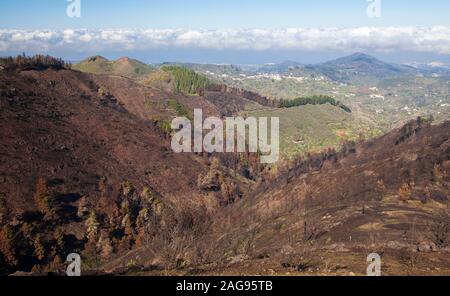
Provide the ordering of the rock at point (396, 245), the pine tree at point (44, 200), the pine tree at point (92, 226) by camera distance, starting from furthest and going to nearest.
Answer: the pine tree at point (44, 200)
the pine tree at point (92, 226)
the rock at point (396, 245)

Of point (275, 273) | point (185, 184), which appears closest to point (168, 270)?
point (275, 273)

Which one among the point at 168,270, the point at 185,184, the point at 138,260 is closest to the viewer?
the point at 168,270

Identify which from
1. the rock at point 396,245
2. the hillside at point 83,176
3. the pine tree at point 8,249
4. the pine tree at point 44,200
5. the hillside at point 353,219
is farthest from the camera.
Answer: the pine tree at point 44,200

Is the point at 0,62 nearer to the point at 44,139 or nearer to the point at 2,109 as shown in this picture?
the point at 2,109

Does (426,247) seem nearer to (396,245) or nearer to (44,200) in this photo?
(396,245)

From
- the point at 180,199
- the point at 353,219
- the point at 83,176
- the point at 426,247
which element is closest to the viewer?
the point at 426,247

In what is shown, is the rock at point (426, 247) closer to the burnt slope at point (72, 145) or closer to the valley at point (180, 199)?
the valley at point (180, 199)

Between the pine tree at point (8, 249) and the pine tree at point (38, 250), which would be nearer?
the pine tree at point (8, 249)

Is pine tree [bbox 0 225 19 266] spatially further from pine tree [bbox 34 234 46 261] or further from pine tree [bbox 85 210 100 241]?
pine tree [bbox 85 210 100 241]

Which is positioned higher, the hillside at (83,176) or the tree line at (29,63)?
the tree line at (29,63)

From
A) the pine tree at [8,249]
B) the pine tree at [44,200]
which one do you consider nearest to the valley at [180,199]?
the pine tree at [8,249]

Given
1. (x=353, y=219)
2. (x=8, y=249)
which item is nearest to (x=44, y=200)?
(x=8, y=249)
